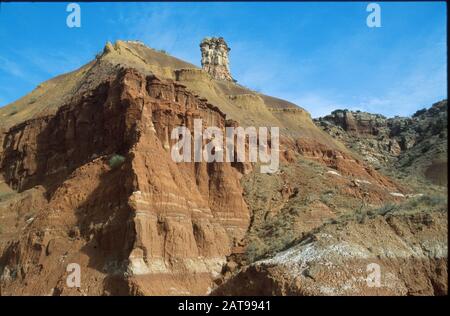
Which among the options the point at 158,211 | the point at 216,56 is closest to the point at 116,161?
the point at 158,211

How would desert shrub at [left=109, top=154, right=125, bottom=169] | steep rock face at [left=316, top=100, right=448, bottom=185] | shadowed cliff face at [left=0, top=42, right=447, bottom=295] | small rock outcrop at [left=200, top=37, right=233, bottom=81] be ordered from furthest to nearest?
small rock outcrop at [left=200, top=37, right=233, bottom=81] → steep rock face at [left=316, top=100, right=448, bottom=185] → desert shrub at [left=109, top=154, right=125, bottom=169] → shadowed cliff face at [left=0, top=42, right=447, bottom=295]

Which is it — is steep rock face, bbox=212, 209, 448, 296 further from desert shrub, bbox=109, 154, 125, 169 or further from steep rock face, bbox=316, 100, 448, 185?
steep rock face, bbox=316, 100, 448, 185

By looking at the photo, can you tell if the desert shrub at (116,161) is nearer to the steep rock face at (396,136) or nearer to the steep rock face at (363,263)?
the steep rock face at (363,263)

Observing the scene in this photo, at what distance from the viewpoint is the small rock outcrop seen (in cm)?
12950

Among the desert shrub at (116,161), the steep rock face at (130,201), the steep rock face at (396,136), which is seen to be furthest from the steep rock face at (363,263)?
the steep rock face at (396,136)

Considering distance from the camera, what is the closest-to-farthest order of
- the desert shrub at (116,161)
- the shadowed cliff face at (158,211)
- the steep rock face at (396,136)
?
the shadowed cliff face at (158,211)
the desert shrub at (116,161)
the steep rock face at (396,136)

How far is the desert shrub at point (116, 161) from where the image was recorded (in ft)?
135

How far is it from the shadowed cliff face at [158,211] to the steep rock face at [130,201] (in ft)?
0.31

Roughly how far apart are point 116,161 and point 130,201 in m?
5.62

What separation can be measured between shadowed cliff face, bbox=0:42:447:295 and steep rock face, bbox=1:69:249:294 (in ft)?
0.31

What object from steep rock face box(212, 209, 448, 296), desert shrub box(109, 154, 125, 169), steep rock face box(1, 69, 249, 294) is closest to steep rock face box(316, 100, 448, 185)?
steep rock face box(1, 69, 249, 294)

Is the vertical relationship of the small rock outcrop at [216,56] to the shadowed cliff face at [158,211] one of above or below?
above
